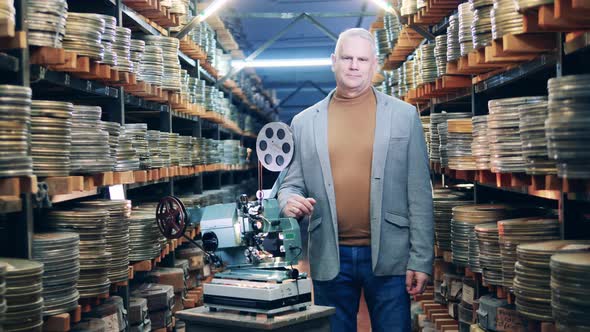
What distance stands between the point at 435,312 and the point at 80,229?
13.8 feet

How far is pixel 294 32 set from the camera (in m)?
22.2

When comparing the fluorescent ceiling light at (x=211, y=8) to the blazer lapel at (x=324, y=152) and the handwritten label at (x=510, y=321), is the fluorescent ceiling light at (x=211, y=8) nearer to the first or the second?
the blazer lapel at (x=324, y=152)

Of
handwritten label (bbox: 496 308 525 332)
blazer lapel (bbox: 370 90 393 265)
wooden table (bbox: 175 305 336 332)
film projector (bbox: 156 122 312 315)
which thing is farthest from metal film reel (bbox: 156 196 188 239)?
handwritten label (bbox: 496 308 525 332)

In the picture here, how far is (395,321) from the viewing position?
4852 mm

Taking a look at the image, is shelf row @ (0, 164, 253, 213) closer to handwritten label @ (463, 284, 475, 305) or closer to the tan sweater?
the tan sweater

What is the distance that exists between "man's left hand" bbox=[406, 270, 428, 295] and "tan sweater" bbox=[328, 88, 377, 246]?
1.14 ft

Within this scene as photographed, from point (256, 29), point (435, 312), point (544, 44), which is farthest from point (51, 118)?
point (256, 29)

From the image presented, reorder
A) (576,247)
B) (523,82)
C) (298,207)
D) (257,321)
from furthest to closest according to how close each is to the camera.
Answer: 1. (523,82)
2. (298,207)
3. (576,247)
4. (257,321)

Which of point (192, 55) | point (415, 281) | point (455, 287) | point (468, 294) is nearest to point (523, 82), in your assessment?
point (468, 294)

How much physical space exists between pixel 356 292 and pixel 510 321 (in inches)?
54.3

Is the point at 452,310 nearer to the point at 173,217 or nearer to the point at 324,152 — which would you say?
the point at 324,152

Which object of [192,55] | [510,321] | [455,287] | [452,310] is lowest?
[452,310]

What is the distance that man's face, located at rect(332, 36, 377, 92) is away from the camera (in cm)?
496

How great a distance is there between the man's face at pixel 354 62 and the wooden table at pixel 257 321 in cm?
147
